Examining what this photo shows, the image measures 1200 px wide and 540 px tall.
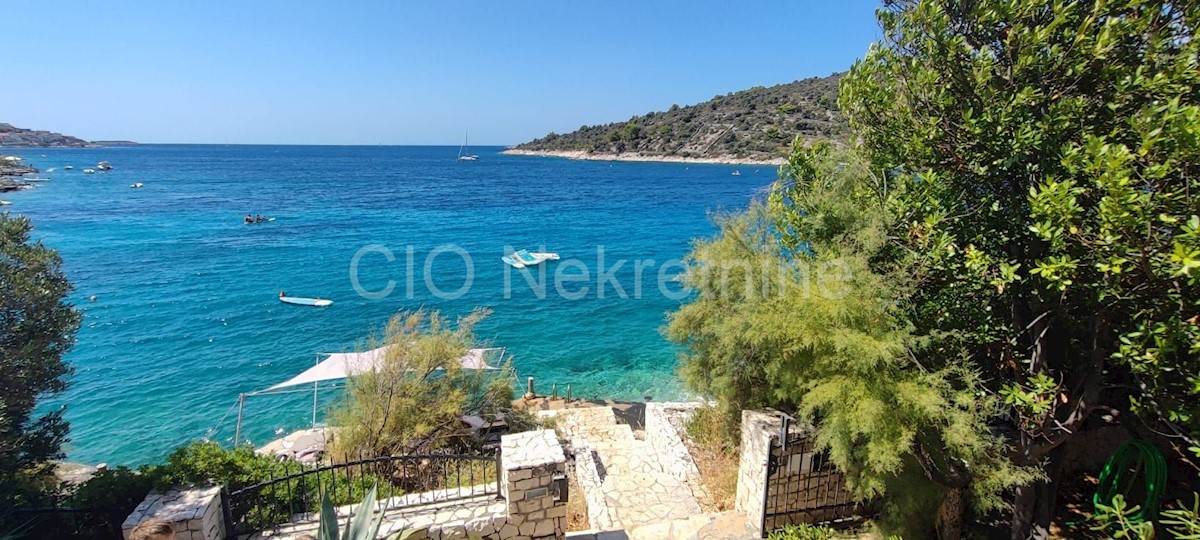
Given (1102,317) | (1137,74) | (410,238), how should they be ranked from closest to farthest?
(1137,74)
(1102,317)
(410,238)

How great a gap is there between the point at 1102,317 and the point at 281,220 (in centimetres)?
5019

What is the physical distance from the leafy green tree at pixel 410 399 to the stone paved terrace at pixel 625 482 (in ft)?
7.82

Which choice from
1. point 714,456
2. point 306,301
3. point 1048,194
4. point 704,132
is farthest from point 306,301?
point 704,132

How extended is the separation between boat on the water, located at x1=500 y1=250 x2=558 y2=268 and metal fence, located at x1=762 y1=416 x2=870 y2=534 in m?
25.1

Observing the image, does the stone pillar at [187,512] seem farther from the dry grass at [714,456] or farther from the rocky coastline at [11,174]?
the rocky coastline at [11,174]

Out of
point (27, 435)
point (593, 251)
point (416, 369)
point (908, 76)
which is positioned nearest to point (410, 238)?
point (593, 251)

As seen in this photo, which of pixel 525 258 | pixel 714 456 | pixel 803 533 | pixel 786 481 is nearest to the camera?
pixel 803 533

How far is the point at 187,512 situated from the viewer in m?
5.09

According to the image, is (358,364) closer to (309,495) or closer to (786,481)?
(309,495)

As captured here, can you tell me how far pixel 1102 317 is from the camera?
5.34 m

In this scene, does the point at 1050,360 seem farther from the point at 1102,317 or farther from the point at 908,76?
the point at 908,76

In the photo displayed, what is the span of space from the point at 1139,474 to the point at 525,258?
27.9 metres

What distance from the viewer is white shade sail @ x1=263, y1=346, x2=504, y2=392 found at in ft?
35.1

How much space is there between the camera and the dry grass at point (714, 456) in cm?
841
